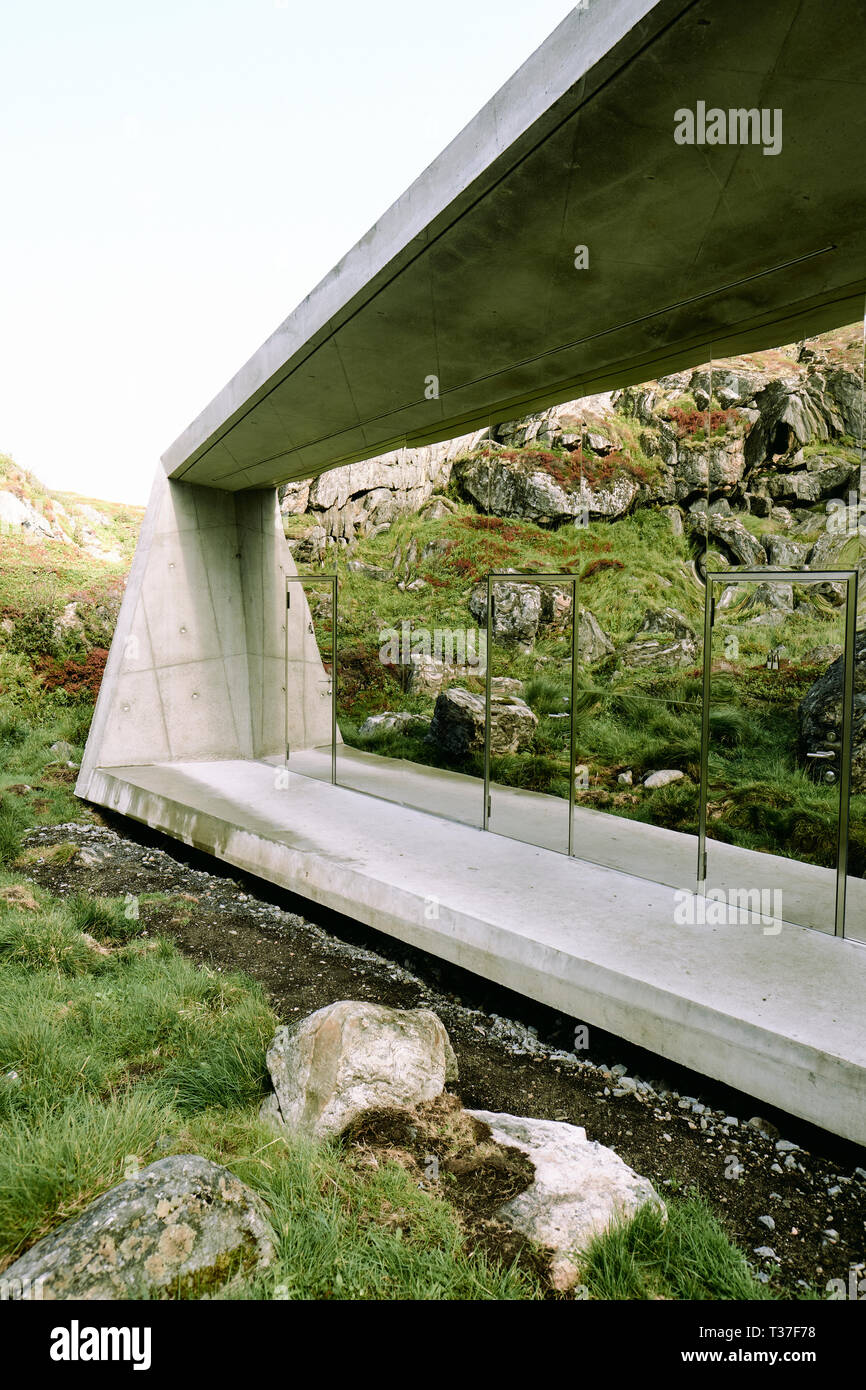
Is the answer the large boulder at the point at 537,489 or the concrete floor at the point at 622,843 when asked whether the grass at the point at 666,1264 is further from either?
the large boulder at the point at 537,489

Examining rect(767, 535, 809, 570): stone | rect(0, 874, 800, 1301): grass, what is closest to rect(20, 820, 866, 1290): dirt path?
rect(0, 874, 800, 1301): grass

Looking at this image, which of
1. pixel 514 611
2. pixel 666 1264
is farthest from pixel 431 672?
pixel 666 1264

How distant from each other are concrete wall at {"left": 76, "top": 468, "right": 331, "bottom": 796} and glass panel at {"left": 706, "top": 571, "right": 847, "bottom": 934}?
4.86 m

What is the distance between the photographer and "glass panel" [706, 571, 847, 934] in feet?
→ 14.7

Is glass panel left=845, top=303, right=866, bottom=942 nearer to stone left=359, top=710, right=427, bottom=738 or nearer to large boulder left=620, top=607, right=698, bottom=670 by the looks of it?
large boulder left=620, top=607, right=698, bottom=670

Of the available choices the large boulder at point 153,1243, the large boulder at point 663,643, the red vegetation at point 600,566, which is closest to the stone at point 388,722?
the red vegetation at point 600,566

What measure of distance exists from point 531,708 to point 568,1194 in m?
3.82

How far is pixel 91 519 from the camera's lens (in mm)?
23172

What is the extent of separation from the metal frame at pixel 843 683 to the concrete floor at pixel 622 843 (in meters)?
0.18

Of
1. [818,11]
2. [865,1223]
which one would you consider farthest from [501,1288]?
[818,11]

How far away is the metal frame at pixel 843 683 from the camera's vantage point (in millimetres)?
4094
